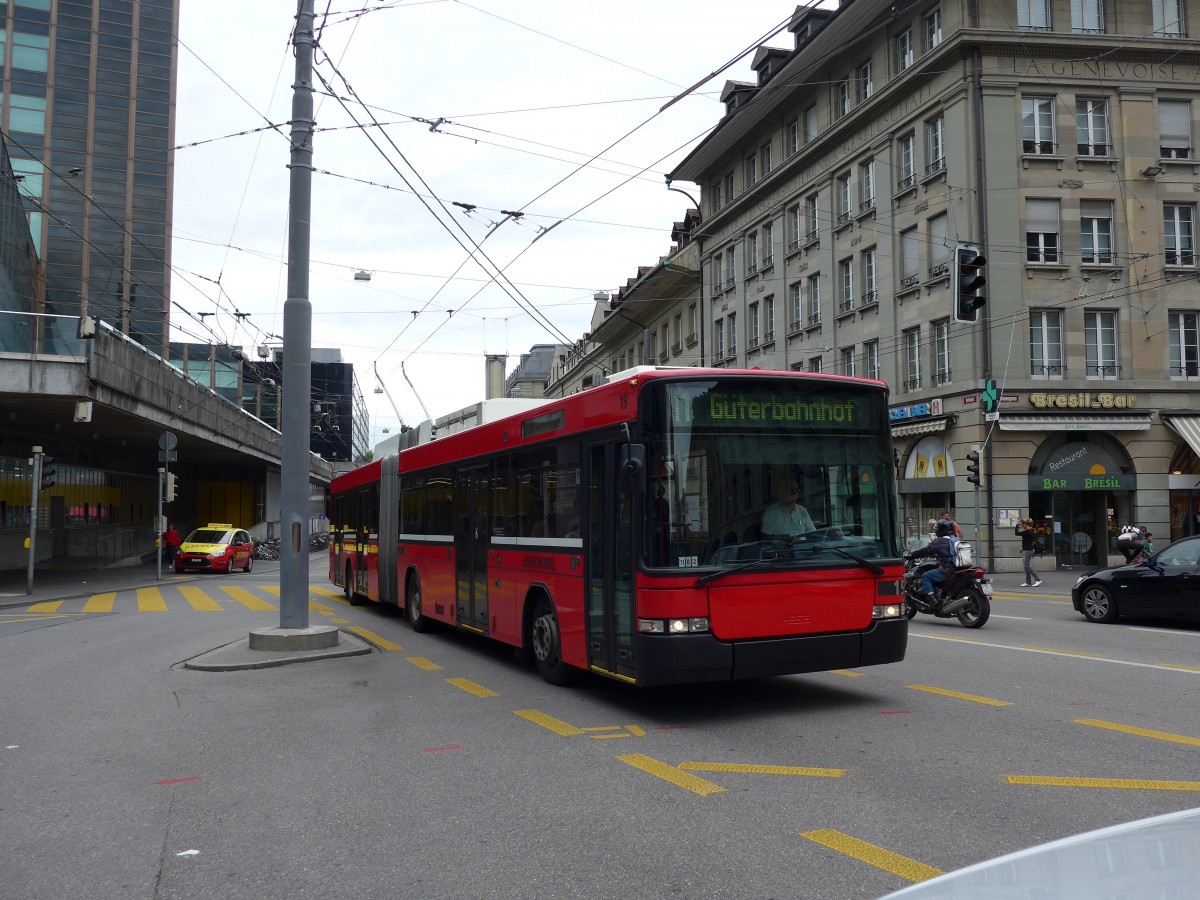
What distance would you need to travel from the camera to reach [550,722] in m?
7.67

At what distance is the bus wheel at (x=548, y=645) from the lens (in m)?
9.16

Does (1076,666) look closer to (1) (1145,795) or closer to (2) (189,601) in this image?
(1) (1145,795)

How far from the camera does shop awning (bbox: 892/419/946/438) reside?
98.2 ft

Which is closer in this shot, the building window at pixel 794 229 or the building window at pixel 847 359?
the building window at pixel 847 359

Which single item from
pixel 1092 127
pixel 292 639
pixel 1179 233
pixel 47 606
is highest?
pixel 1092 127

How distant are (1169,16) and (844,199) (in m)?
10.4

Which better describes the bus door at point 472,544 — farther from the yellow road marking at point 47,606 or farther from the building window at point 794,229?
the building window at point 794,229

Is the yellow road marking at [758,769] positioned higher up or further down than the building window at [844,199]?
further down

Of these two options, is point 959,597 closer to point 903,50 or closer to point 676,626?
point 676,626

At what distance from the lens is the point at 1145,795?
209 inches

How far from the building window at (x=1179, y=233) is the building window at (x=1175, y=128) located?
1517 millimetres

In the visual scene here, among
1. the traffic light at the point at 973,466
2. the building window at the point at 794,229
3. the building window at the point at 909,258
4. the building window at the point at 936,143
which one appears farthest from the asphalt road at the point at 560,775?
the building window at the point at 794,229

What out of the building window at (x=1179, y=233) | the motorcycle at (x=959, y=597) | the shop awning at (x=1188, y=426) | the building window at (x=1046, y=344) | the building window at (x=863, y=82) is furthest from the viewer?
the building window at (x=863, y=82)

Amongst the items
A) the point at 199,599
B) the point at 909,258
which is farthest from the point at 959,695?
the point at 909,258
